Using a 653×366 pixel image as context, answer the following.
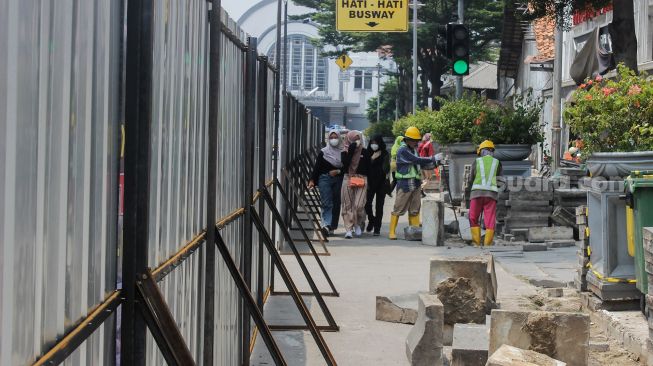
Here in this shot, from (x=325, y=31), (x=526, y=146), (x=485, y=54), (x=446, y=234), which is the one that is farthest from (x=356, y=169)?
(x=485, y=54)

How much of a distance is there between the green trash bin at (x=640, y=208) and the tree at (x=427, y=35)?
3807 cm

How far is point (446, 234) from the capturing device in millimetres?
18062

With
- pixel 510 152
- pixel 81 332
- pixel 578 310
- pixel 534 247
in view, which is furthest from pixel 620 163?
pixel 510 152

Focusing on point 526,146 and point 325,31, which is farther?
point 325,31

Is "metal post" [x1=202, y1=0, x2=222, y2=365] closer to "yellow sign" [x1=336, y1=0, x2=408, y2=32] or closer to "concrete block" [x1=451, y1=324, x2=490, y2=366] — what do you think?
"concrete block" [x1=451, y1=324, x2=490, y2=366]

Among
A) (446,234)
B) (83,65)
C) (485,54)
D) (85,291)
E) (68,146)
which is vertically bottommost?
(446,234)

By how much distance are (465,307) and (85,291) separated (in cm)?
606

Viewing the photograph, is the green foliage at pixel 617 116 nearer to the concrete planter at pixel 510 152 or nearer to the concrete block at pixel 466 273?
the concrete block at pixel 466 273

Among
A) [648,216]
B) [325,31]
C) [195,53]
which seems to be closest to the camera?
[195,53]

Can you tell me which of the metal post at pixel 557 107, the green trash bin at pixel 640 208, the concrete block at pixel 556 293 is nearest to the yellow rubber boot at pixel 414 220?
the metal post at pixel 557 107

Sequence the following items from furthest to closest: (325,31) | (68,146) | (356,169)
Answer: (325,31), (356,169), (68,146)

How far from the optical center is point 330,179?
18281 millimetres

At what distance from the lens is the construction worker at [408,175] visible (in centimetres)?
1739

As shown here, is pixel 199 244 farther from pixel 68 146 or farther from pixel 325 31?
pixel 325 31
